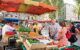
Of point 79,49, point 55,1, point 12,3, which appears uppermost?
point 55,1

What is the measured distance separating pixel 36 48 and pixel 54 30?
9.02 ft

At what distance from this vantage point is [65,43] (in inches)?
168

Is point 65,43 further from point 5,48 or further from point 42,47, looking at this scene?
point 5,48

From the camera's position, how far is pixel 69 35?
5.28 metres

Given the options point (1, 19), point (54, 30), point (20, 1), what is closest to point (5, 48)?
point (20, 1)

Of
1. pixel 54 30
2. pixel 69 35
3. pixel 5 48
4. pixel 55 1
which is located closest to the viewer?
pixel 5 48

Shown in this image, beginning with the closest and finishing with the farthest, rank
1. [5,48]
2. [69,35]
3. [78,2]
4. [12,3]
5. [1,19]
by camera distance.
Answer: [12,3] < [5,48] < [69,35] < [1,19] < [78,2]

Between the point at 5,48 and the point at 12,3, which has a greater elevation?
the point at 12,3

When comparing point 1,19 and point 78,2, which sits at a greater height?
point 78,2

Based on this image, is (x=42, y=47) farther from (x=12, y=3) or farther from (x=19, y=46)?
(x=12, y=3)

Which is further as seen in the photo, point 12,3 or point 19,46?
point 19,46

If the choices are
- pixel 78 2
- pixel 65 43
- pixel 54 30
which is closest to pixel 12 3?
pixel 65 43

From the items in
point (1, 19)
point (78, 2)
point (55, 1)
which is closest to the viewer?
point (1, 19)

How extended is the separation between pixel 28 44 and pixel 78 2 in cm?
1306
